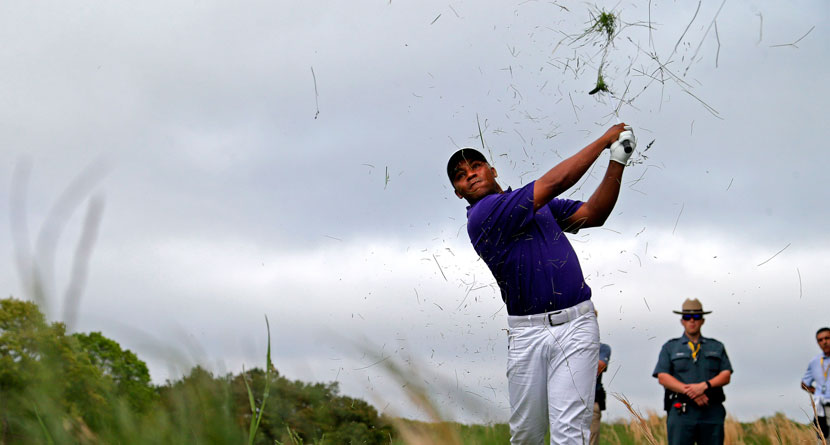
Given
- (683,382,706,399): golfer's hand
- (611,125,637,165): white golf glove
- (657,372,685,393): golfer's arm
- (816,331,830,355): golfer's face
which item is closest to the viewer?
(611,125,637,165): white golf glove

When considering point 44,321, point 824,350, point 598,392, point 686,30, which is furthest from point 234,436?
point 824,350

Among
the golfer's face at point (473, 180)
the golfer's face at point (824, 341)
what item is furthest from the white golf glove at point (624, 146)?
the golfer's face at point (824, 341)

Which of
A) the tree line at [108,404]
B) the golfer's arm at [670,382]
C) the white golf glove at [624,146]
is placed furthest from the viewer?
the golfer's arm at [670,382]

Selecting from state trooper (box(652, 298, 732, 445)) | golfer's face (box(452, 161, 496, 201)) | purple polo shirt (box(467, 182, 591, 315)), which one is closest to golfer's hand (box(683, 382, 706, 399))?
state trooper (box(652, 298, 732, 445))

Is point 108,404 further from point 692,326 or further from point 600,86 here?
point 692,326

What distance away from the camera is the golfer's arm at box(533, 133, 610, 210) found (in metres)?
4.40

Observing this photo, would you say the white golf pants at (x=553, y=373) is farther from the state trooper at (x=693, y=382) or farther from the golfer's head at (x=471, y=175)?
the state trooper at (x=693, y=382)

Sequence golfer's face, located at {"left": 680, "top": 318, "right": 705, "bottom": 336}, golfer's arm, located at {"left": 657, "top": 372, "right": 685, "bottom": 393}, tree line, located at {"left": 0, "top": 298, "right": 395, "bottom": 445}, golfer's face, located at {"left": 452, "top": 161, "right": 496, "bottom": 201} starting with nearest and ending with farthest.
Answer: tree line, located at {"left": 0, "top": 298, "right": 395, "bottom": 445} < golfer's face, located at {"left": 452, "top": 161, "right": 496, "bottom": 201} < golfer's arm, located at {"left": 657, "top": 372, "right": 685, "bottom": 393} < golfer's face, located at {"left": 680, "top": 318, "right": 705, "bottom": 336}

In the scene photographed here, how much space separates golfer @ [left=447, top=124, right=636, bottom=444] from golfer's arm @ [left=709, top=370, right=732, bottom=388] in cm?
467

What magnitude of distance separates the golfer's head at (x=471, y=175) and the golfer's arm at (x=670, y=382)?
4838mm

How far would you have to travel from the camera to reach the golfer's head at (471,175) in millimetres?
5363

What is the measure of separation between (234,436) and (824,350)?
1234 cm

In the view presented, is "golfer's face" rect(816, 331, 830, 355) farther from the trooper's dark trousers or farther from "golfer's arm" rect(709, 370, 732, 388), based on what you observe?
the trooper's dark trousers

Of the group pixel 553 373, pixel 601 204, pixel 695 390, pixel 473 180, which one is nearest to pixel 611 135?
pixel 601 204
